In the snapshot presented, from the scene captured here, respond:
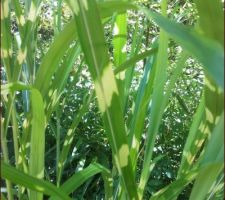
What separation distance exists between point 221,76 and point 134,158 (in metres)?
0.45

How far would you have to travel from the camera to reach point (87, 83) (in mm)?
2096

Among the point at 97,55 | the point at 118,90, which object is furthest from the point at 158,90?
the point at 97,55

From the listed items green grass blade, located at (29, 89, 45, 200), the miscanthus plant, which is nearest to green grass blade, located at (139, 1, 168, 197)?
the miscanthus plant

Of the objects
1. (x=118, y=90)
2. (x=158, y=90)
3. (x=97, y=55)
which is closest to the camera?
(x=97, y=55)

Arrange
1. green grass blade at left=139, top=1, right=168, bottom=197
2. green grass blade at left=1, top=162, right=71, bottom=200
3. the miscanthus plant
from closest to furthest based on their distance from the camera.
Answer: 1. the miscanthus plant
2. green grass blade at left=1, top=162, right=71, bottom=200
3. green grass blade at left=139, top=1, right=168, bottom=197

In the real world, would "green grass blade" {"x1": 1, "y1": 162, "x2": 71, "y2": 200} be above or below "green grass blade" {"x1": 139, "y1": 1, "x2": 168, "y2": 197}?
below

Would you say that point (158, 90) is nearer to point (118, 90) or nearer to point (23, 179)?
point (118, 90)

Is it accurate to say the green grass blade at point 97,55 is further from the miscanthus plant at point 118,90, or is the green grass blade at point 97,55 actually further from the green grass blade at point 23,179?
the green grass blade at point 23,179

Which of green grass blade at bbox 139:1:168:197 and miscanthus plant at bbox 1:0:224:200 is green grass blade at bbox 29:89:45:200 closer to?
miscanthus plant at bbox 1:0:224:200

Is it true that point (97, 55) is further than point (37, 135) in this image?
No

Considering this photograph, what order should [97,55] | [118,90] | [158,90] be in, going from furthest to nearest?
[158,90] → [118,90] → [97,55]

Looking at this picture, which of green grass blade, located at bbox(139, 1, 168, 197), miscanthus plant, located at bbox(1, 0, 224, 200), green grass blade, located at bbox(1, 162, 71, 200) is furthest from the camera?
green grass blade, located at bbox(139, 1, 168, 197)

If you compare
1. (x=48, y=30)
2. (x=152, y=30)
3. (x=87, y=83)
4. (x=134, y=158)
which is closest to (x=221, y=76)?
(x=134, y=158)

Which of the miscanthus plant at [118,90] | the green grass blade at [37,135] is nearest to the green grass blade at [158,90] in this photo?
the miscanthus plant at [118,90]
